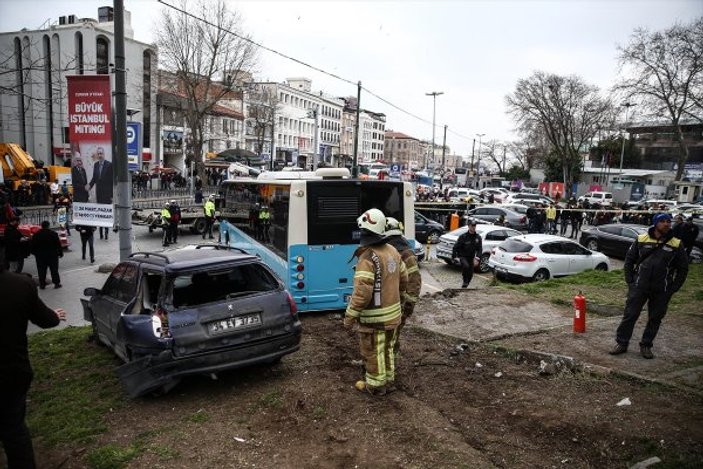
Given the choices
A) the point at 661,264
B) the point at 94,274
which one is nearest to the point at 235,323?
the point at 661,264

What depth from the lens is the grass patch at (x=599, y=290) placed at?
1027 centimetres

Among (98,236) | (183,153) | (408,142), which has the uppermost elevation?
(408,142)

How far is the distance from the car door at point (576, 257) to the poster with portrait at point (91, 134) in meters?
12.3

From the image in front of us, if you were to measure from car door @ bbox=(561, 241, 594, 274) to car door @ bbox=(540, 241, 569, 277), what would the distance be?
123 millimetres

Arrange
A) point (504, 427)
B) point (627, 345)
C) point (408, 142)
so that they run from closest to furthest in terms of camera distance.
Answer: point (504, 427) → point (627, 345) → point (408, 142)

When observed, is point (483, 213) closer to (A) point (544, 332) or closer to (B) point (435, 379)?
(A) point (544, 332)

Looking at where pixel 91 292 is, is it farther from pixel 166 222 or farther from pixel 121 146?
pixel 166 222

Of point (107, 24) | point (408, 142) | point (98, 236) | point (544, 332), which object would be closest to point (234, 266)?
point (544, 332)

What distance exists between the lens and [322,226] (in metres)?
9.20

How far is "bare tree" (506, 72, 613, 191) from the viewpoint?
54.2 meters

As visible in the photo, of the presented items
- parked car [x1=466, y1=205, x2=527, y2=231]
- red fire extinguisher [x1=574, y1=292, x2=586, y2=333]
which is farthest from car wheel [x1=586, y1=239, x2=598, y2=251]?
red fire extinguisher [x1=574, y1=292, x2=586, y2=333]

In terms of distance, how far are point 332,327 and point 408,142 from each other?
153 meters

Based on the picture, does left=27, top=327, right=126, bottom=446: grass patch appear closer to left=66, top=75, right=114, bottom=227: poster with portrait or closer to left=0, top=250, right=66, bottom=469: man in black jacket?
left=0, top=250, right=66, bottom=469: man in black jacket

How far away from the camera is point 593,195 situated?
47812mm
